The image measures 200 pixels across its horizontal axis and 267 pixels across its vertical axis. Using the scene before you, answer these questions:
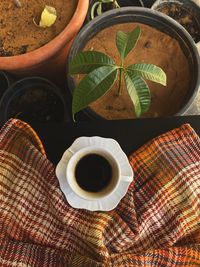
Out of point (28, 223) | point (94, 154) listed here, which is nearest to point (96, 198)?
point (94, 154)

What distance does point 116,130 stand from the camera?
94 cm

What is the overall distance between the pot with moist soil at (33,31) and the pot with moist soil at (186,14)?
0.38 metres

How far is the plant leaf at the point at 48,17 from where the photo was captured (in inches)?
40.1

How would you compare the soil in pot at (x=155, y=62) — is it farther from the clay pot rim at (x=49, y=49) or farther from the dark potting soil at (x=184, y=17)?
the dark potting soil at (x=184, y=17)

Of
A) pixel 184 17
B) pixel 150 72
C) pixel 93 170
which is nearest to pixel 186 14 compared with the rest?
pixel 184 17

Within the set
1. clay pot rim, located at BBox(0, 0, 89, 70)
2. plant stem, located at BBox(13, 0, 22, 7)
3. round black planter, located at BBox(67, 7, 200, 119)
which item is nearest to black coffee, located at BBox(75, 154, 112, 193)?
round black planter, located at BBox(67, 7, 200, 119)

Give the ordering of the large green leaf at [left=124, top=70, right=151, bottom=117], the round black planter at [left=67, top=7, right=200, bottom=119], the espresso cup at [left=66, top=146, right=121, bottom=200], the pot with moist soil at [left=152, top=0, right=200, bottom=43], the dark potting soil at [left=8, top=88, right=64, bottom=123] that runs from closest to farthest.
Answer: the espresso cup at [left=66, top=146, right=121, bottom=200] < the large green leaf at [left=124, top=70, right=151, bottom=117] < the round black planter at [left=67, top=7, right=200, bottom=119] < the dark potting soil at [left=8, top=88, right=64, bottom=123] < the pot with moist soil at [left=152, top=0, right=200, bottom=43]

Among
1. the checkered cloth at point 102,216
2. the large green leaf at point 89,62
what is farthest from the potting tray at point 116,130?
the large green leaf at point 89,62

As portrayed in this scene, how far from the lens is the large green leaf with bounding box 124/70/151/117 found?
85 centimetres

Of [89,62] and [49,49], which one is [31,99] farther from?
[89,62]

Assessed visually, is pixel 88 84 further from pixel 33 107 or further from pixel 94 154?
pixel 33 107

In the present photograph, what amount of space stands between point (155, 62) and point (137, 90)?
0.26 meters

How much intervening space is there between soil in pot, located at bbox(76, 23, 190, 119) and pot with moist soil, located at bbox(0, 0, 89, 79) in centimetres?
8

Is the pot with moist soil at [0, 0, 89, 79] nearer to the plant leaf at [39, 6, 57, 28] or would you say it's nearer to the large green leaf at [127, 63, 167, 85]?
the plant leaf at [39, 6, 57, 28]
